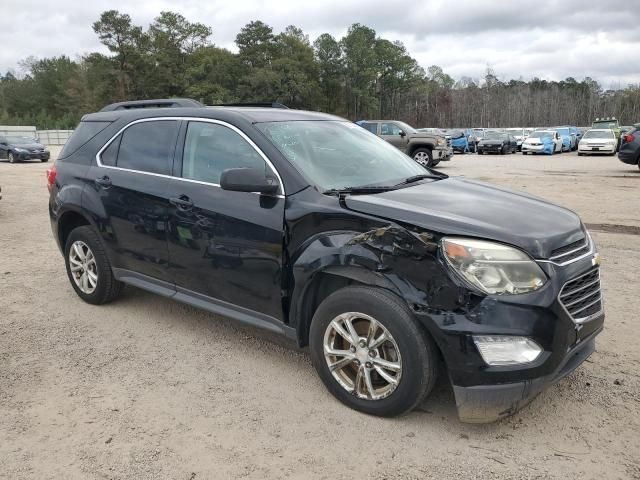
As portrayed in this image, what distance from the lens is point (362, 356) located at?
3.10m

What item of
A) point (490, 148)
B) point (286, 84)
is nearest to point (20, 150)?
point (490, 148)

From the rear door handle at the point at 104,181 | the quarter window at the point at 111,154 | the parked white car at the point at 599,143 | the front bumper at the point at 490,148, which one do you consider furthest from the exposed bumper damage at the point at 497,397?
the front bumper at the point at 490,148

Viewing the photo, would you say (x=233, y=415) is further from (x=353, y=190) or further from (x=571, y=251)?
(x=571, y=251)

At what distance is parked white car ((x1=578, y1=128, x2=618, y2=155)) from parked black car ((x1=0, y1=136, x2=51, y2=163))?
90.7 ft

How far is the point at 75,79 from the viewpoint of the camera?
81.9 meters

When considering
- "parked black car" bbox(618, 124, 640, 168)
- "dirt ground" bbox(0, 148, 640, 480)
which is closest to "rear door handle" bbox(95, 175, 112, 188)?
"dirt ground" bbox(0, 148, 640, 480)

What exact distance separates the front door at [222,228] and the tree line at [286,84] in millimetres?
63399

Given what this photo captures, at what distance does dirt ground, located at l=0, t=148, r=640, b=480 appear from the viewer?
8.97ft

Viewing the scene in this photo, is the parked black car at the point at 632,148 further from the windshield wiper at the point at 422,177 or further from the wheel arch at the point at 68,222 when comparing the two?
the wheel arch at the point at 68,222

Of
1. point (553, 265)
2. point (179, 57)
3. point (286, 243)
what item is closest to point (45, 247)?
point (286, 243)

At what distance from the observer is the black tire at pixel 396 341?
286 cm

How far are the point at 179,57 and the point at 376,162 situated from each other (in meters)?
81.2

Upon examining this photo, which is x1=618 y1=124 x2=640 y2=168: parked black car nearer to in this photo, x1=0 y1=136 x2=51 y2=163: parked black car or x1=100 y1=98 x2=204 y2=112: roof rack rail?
x1=100 y1=98 x2=204 y2=112: roof rack rail

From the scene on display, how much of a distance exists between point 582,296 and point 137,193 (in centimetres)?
322
